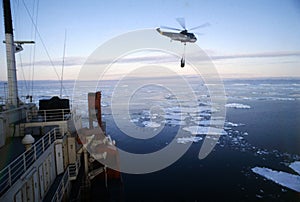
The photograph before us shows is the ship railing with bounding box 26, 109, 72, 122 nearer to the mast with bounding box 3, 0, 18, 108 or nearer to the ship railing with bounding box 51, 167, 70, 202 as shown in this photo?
the mast with bounding box 3, 0, 18, 108

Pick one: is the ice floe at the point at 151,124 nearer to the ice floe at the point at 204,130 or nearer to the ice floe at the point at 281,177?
the ice floe at the point at 204,130

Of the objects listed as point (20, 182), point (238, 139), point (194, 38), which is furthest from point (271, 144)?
point (20, 182)

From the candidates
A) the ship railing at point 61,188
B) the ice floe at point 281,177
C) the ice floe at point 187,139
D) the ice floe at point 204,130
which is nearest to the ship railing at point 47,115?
the ship railing at point 61,188

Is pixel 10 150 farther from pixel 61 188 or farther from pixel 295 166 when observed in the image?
pixel 295 166

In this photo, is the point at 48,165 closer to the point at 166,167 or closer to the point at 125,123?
the point at 166,167

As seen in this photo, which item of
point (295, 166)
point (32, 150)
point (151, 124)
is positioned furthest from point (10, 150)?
point (151, 124)

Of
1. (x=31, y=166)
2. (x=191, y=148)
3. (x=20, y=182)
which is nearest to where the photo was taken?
(x=20, y=182)
